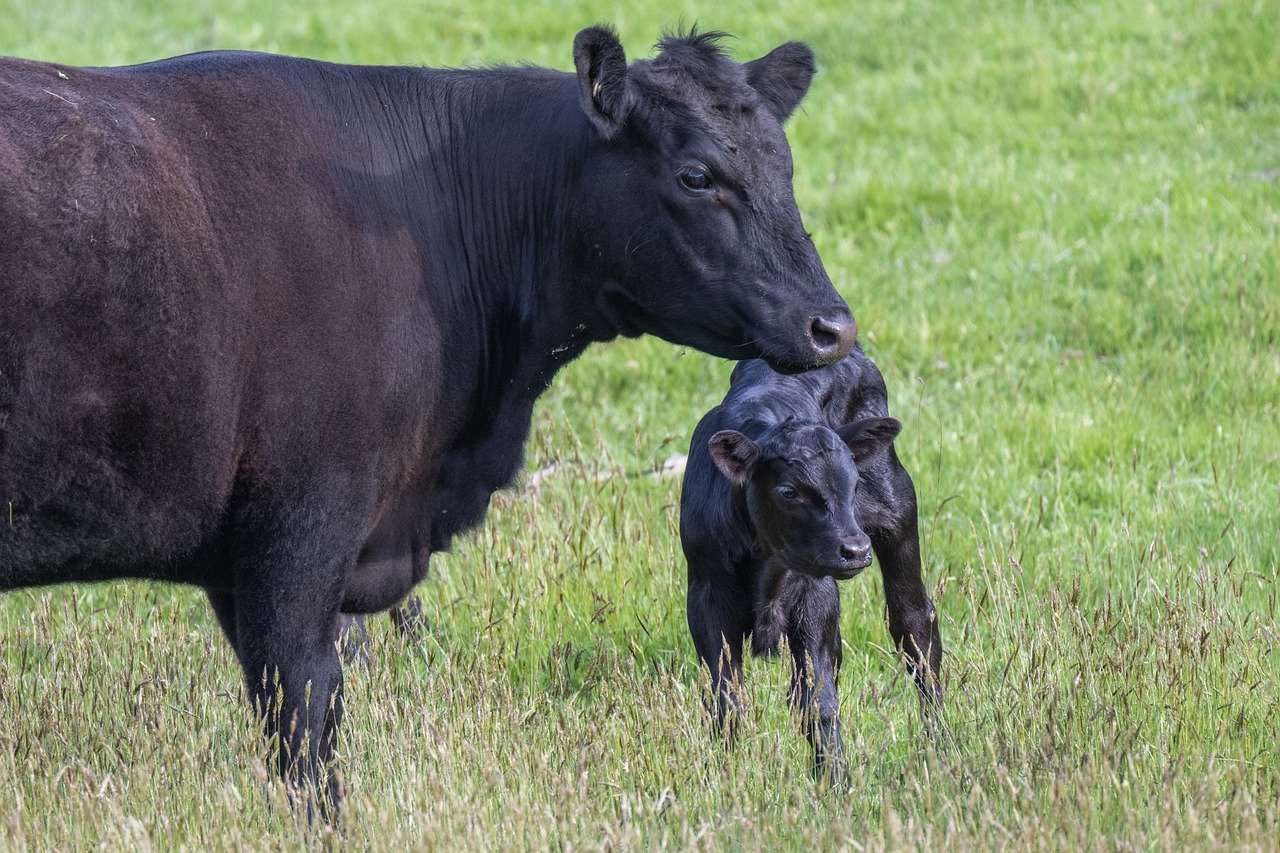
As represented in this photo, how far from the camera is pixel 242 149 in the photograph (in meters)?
4.50

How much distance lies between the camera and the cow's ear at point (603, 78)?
451 centimetres

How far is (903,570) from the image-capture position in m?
5.46

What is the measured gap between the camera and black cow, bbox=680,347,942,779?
192 inches

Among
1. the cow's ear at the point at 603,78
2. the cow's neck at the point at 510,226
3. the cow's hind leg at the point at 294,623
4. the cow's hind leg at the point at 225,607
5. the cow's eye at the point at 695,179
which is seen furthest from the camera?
the cow's neck at the point at 510,226

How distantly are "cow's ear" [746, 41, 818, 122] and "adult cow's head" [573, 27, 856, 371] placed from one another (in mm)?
88

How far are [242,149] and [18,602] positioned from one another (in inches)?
102

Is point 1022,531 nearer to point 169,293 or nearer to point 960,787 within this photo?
point 960,787

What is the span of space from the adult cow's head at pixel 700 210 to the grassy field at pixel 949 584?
3.49 ft

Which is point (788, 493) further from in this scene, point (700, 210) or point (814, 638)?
point (700, 210)

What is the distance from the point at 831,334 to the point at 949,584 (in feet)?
6.55

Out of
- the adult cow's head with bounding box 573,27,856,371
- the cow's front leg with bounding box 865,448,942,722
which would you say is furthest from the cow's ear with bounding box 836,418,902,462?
the adult cow's head with bounding box 573,27,856,371

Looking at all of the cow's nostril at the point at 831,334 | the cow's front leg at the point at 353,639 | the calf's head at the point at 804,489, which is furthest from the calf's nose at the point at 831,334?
the cow's front leg at the point at 353,639

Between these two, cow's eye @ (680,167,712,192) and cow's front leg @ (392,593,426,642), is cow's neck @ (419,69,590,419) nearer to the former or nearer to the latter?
cow's eye @ (680,167,712,192)

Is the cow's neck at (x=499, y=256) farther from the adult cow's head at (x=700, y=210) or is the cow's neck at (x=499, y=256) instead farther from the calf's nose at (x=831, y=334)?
the calf's nose at (x=831, y=334)
